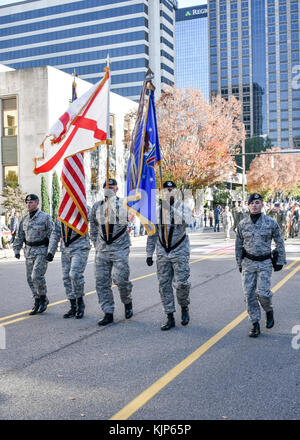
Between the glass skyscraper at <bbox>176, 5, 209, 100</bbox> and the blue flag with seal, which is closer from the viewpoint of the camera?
the blue flag with seal

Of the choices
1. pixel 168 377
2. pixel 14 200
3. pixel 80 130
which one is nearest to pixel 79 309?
pixel 80 130

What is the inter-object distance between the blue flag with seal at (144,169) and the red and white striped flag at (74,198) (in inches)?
35.5

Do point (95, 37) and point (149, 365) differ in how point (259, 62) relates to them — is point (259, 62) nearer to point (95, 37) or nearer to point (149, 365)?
point (95, 37)

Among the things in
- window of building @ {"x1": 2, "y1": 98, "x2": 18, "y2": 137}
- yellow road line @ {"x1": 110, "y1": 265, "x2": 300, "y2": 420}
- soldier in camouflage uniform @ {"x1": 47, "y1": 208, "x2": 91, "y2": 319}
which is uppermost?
window of building @ {"x1": 2, "y1": 98, "x2": 18, "y2": 137}

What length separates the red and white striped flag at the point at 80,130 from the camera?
7.62m

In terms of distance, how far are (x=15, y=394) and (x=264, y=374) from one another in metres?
2.33

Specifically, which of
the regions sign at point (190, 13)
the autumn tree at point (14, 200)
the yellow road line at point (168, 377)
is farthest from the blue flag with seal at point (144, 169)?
the regions sign at point (190, 13)

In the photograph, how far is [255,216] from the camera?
6504 mm

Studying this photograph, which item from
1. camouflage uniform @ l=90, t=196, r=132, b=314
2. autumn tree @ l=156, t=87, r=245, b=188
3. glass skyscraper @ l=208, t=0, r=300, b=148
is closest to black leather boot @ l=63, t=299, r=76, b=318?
camouflage uniform @ l=90, t=196, r=132, b=314

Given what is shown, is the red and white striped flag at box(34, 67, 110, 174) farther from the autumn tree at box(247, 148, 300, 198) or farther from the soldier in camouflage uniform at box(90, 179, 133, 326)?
the autumn tree at box(247, 148, 300, 198)

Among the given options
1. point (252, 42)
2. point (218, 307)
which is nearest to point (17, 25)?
point (252, 42)

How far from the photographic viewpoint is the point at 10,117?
107 feet

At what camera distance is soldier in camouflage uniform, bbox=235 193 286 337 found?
6.28 meters
